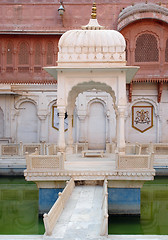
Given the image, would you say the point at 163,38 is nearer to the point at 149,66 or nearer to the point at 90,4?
the point at 149,66

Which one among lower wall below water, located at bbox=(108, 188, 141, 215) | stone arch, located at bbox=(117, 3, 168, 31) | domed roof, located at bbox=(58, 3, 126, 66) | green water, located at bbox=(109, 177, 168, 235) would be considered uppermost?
stone arch, located at bbox=(117, 3, 168, 31)

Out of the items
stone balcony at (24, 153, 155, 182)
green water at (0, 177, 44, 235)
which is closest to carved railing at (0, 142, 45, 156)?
green water at (0, 177, 44, 235)

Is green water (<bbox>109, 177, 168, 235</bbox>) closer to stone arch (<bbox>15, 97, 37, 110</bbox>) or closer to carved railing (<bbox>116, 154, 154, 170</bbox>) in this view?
carved railing (<bbox>116, 154, 154, 170</bbox>)

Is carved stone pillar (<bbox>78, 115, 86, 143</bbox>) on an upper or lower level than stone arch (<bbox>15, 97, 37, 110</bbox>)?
lower

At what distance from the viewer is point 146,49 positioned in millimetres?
19172

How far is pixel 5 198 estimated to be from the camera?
1227 cm

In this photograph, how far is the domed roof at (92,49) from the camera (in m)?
10.2

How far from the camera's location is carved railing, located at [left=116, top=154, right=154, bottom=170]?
29.9 feet

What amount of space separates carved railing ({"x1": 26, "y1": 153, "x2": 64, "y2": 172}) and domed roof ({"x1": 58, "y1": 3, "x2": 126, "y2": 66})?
2794 mm

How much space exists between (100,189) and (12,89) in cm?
1197

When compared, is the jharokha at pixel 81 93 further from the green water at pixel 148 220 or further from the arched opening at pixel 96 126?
the green water at pixel 148 220

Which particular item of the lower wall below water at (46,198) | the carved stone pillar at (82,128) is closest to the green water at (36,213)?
the lower wall below water at (46,198)

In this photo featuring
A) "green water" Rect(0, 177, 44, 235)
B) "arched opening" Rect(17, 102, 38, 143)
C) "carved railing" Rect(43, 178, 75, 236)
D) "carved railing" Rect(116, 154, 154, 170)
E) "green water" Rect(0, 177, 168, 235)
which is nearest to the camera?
"carved railing" Rect(43, 178, 75, 236)

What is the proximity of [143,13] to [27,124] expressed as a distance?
A: 28.3 ft
